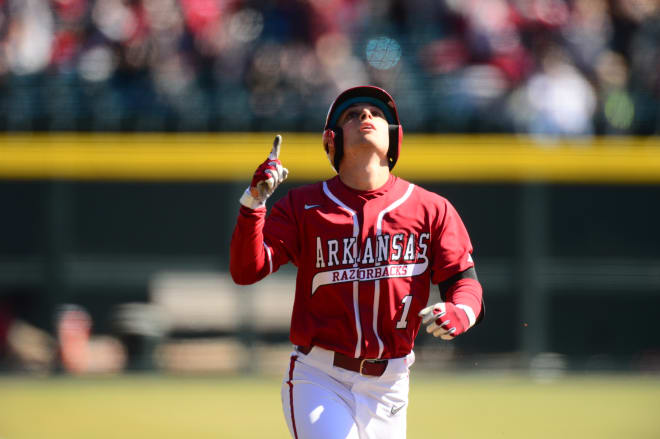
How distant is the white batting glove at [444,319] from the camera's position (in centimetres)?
345

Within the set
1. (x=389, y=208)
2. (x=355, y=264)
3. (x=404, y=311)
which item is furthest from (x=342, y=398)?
(x=389, y=208)

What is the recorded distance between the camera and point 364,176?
153 inches

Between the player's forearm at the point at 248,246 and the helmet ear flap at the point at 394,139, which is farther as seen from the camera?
the helmet ear flap at the point at 394,139

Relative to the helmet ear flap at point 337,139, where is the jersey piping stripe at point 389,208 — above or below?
below

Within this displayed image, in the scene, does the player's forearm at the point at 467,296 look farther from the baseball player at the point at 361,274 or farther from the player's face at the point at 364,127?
the player's face at the point at 364,127

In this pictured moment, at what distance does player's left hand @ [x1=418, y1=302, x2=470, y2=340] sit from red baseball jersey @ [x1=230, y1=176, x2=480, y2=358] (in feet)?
0.93

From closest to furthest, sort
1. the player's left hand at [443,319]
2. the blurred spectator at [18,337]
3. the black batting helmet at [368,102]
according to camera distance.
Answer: the player's left hand at [443,319], the black batting helmet at [368,102], the blurred spectator at [18,337]

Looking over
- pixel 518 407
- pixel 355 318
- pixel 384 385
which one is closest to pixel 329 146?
pixel 355 318

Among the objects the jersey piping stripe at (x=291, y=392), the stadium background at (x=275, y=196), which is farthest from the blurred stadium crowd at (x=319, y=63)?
the jersey piping stripe at (x=291, y=392)

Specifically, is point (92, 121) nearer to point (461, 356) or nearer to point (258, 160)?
point (258, 160)

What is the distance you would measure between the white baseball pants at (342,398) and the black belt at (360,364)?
16 mm

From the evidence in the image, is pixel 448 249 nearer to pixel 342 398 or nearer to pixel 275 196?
A: pixel 342 398

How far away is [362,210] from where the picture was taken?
3850 millimetres

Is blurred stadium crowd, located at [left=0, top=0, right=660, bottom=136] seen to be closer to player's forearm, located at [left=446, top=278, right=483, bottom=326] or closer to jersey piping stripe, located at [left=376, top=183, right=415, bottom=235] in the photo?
jersey piping stripe, located at [left=376, top=183, right=415, bottom=235]
